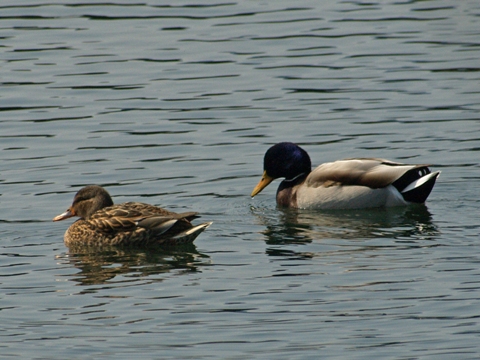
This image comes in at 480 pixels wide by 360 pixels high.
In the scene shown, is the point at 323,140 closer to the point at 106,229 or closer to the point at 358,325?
the point at 106,229

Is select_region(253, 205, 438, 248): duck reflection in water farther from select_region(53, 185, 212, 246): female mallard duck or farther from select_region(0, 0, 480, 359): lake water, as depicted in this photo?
select_region(53, 185, 212, 246): female mallard duck

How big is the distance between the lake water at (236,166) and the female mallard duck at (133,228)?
0.25 m

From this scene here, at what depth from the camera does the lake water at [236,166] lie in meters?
9.98

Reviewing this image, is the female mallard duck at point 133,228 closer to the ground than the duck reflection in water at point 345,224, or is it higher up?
higher up

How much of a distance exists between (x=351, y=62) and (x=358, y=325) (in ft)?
41.7

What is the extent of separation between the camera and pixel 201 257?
12578mm

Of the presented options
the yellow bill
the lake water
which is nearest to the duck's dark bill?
the lake water

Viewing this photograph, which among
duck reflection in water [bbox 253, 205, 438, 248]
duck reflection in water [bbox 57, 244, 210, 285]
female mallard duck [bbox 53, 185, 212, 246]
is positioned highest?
female mallard duck [bbox 53, 185, 212, 246]

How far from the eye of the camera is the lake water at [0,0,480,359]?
998 cm

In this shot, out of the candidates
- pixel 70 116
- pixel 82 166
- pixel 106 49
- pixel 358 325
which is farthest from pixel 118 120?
pixel 358 325

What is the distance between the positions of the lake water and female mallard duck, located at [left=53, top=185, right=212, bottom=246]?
0.82 feet

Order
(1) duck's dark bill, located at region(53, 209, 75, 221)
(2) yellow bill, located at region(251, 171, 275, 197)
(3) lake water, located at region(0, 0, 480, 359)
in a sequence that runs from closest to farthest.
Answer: (3) lake water, located at region(0, 0, 480, 359) → (1) duck's dark bill, located at region(53, 209, 75, 221) → (2) yellow bill, located at region(251, 171, 275, 197)

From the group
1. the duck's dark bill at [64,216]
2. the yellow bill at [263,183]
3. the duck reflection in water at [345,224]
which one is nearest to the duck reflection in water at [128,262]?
the duck's dark bill at [64,216]

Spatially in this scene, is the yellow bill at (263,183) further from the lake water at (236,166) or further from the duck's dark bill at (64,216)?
the duck's dark bill at (64,216)
